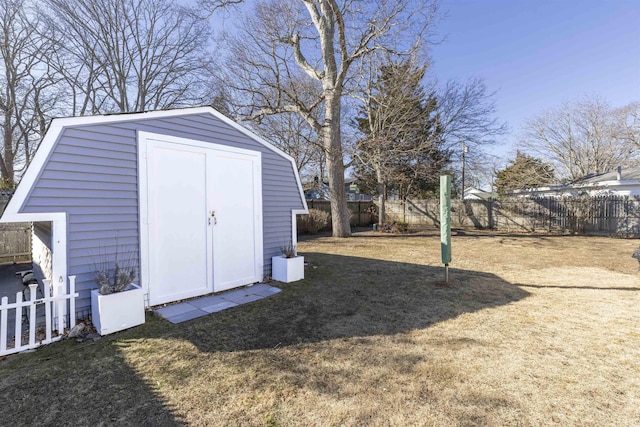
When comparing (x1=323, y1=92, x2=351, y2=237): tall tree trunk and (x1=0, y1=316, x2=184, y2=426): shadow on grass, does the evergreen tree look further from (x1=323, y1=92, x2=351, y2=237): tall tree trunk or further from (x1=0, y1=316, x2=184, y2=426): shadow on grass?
(x1=0, y1=316, x2=184, y2=426): shadow on grass

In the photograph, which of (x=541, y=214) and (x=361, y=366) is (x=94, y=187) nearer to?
(x=361, y=366)

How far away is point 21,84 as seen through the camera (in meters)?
13.1

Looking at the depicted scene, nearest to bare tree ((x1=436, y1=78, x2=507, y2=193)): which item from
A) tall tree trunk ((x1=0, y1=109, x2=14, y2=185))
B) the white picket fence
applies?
the white picket fence

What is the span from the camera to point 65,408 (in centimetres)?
197

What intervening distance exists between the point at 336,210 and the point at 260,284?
23.4 feet

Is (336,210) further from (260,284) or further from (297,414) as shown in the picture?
(297,414)

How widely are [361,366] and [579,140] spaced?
26.4 metres

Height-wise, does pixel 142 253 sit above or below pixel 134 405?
above

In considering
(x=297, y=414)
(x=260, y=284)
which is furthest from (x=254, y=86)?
(x=297, y=414)

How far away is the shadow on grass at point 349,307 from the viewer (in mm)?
3141

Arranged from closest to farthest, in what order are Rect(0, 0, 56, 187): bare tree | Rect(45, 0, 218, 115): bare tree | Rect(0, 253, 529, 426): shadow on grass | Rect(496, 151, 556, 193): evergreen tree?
Rect(0, 253, 529, 426): shadow on grass
Rect(0, 0, 56, 187): bare tree
Rect(45, 0, 218, 115): bare tree
Rect(496, 151, 556, 193): evergreen tree

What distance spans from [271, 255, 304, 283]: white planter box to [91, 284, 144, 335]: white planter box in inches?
91.7

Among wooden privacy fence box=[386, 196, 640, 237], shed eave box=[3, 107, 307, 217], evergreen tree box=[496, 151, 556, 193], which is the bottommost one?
wooden privacy fence box=[386, 196, 640, 237]

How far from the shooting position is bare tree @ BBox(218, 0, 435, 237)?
33.9 ft
